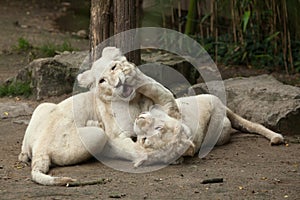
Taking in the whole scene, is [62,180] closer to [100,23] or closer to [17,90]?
[100,23]

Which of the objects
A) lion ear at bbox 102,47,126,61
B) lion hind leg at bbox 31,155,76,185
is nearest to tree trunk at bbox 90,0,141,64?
lion ear at bbox 102,47,126,61

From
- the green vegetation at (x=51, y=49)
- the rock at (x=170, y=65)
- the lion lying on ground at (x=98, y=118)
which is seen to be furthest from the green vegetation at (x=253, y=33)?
the lion lying on ground at (x=98, y=118)

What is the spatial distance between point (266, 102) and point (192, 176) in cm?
182

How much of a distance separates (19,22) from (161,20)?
2777 mm

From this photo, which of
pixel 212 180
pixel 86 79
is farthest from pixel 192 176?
pixel 86 79

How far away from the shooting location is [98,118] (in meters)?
6.03

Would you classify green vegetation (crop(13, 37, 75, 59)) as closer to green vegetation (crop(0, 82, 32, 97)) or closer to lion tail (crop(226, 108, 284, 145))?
green vegetation (crop(0, 82, 32, 97))

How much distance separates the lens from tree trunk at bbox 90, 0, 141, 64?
269 inches

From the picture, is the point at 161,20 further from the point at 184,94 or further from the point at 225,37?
the point at 184,94

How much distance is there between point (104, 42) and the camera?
702 centimetres

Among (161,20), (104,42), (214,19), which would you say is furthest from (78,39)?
(104,42)

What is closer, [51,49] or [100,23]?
[100,23]

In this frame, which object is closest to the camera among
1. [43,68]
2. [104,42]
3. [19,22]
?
[104,42]

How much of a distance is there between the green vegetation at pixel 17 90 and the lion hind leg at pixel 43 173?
306cm
